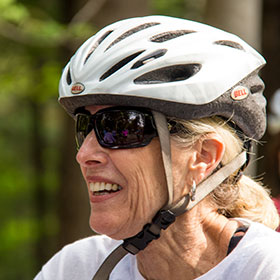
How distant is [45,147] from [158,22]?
43.3 ft

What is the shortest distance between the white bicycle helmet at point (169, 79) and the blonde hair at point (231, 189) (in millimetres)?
52

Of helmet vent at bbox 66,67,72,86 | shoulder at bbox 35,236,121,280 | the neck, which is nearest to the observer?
→ the neck

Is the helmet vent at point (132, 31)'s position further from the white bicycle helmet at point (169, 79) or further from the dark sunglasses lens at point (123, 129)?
the dark sunglasses lens at point (123, 129)

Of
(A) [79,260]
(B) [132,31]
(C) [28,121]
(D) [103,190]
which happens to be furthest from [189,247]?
(C) [28,121]

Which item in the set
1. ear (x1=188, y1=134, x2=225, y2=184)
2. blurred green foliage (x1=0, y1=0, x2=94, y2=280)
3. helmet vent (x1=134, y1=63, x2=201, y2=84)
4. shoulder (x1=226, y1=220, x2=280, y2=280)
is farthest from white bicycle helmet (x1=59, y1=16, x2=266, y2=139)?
blurred green foliage (x1=0, y1=0, x2=94, y2=280)

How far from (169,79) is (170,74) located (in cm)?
3

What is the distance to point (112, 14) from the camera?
677 centimetres

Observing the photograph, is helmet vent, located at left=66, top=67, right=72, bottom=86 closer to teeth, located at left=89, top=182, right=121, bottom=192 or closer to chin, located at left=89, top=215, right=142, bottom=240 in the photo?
teeth, located at left=89, top=182, right=121, bottom=192

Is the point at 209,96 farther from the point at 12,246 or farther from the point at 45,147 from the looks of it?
the point at 45,147

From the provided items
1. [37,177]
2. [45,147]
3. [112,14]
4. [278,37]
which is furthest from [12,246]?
[278,37]

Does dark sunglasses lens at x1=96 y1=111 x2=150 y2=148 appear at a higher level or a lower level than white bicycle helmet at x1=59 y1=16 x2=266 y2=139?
lower

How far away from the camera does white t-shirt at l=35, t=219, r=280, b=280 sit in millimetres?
2389

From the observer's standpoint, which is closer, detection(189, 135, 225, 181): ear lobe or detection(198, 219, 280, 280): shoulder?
detection(198, 219, 280, 280): shoulder

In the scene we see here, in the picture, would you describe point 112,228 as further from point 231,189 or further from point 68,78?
point 68,78
